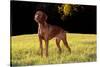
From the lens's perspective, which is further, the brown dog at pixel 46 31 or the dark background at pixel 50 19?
the brown dog at pixel 46 31

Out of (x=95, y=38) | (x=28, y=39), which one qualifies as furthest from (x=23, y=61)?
(x=95, y=38)

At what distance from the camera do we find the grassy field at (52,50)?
255 centimetres

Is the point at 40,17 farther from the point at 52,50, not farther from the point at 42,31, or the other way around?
the point at 52,50

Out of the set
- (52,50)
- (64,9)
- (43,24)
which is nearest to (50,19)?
(43,24)

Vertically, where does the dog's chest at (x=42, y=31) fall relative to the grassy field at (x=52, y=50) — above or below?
above

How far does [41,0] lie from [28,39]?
517mm

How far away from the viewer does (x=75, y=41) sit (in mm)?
2807

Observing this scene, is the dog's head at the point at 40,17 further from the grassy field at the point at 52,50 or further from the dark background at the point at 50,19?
the grassy field at the point at 52,50

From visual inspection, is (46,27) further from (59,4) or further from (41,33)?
(59,4)

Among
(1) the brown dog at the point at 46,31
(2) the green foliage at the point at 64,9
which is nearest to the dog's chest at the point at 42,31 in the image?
(1) the brown dog at the point at 46,31

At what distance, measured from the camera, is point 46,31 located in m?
2.71

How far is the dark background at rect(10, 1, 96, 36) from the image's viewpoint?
2539 mm

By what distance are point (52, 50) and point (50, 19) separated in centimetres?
40

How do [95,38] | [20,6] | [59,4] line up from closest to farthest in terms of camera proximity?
[20,6]
[59,4]
[95,38]
